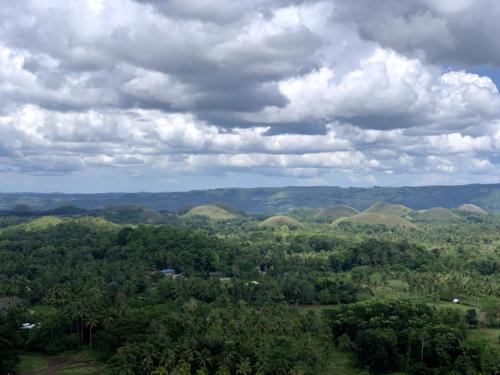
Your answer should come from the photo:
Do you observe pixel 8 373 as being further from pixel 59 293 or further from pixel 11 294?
pixel 11 294

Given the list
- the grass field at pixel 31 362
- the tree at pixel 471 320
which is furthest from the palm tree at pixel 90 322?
the tree at pixel 471 320

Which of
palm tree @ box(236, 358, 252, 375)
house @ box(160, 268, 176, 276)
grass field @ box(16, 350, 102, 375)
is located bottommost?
grass field @ box(16, 350, 102, 375)

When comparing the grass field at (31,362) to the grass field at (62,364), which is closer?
the grass field at (62,364)

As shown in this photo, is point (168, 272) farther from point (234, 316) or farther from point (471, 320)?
point (471, 320)

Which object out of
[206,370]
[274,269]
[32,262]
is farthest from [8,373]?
[274,269]

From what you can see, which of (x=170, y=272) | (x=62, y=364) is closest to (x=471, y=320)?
(x=62, y=364)

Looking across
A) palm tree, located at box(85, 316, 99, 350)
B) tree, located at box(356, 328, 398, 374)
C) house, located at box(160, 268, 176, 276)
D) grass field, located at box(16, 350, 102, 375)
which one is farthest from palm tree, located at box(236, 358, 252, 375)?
house, located at box(160, 268, 176, 276)

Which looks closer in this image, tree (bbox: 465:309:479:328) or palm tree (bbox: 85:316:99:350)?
palm tree (bbox: 85:316:99:350)

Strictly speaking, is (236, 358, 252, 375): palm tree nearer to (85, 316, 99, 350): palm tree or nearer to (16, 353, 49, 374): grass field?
(85, 316, 99, 350): palm tree

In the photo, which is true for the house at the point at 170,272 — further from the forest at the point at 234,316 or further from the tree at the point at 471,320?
the tree at the point at 471,320
